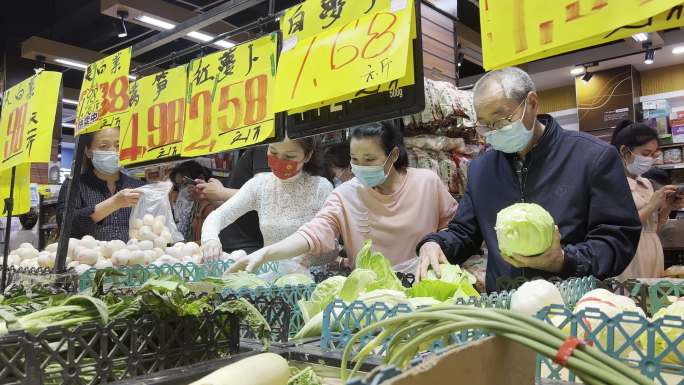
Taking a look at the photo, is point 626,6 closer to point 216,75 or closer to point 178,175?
point 216,75

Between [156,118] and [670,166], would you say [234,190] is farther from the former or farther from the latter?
[670,166]

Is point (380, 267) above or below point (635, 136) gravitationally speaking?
below

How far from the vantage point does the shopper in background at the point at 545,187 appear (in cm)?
204

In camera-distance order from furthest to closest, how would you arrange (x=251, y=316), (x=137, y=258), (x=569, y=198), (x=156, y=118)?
(x=137, y=258) → (x=156, y=118) → (x=569, y=198) → (x=251, y=316)

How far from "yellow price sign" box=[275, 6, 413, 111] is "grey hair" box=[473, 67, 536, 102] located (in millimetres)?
653

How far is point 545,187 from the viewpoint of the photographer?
2258mm

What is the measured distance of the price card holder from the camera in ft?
6.16

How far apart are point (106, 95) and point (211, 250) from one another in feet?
3.20

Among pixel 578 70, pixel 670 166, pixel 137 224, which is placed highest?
pixel 578 70

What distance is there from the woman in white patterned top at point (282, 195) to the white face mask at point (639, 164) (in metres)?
3.02

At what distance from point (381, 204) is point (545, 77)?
23.0ft

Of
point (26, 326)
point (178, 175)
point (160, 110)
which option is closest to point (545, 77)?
point (178, 175)

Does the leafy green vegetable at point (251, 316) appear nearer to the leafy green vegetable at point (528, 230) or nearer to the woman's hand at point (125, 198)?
the leafy green vegetable at point (528, 230)

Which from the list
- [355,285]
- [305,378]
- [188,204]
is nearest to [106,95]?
[355,285]
